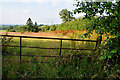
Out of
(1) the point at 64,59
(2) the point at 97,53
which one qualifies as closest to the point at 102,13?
(2) the point at 97,53

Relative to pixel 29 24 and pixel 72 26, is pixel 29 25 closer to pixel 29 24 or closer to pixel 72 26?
A: pixel 29 24

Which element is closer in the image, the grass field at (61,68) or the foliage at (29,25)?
the grass field at (61,68)

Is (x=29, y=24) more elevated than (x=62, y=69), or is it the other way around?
(x=29, y=24)

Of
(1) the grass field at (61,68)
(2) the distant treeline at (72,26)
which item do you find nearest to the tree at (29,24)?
(2) the distant treeline at (72,26)

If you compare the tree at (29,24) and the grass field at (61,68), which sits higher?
the tree at (29,24)

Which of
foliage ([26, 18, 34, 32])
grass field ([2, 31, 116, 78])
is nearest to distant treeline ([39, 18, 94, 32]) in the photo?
foliage ([26, 18, 34, 32])

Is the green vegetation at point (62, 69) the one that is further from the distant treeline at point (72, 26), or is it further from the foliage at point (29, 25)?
the foliage at point (29, 25)

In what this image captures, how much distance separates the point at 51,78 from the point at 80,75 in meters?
0.88

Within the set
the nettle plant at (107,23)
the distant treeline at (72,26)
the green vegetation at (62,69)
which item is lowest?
the green vegetation at (62,69)

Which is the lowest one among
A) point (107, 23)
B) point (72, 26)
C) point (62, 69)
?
point (62, 69)

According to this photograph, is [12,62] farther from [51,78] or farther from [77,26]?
[77,26]

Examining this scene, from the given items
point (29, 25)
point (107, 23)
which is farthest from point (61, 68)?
point (29, 25)

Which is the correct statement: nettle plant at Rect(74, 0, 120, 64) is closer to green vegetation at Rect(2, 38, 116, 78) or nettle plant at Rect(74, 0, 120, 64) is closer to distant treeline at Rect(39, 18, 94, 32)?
green vegetation at Rect(2, 38, 116, 78)

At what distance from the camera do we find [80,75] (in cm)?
329
